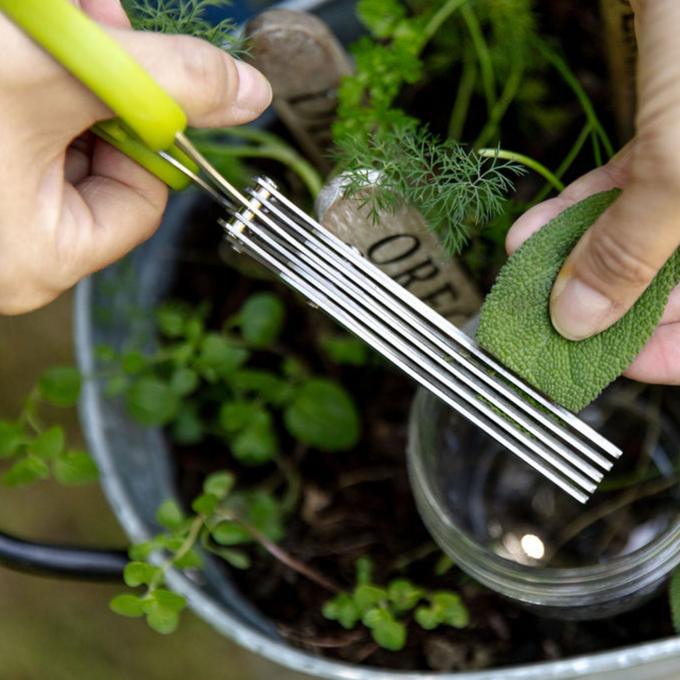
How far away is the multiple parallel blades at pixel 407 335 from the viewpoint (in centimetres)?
28

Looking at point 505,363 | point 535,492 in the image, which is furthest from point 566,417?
point 535,492

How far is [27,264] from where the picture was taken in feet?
0.92

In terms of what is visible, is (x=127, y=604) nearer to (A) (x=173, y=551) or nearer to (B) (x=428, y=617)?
(A) (x=173, y=551)

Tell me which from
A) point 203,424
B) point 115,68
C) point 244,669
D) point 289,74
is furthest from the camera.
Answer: point 244,669

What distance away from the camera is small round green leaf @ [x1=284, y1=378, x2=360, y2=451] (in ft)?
1.40

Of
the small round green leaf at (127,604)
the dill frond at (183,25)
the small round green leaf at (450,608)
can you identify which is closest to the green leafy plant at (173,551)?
the small round green leaf at (127,604)

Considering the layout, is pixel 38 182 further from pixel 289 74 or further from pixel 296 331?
pixel 296 331

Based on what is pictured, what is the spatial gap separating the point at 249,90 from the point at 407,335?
0.38 ft

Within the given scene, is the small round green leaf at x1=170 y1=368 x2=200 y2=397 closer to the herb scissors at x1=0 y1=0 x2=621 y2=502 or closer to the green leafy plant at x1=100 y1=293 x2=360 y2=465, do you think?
the green leafy plant at x1=100 y1=293 x2=360 y2=465

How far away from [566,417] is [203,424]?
0.26m

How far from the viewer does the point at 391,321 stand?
0.28 m

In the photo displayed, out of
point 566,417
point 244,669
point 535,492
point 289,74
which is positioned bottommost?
point 244,669

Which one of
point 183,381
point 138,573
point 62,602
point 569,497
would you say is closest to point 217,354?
point 183,381

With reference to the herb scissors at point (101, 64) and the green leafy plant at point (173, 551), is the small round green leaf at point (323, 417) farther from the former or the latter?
the herb scissors at point (101, 64)
